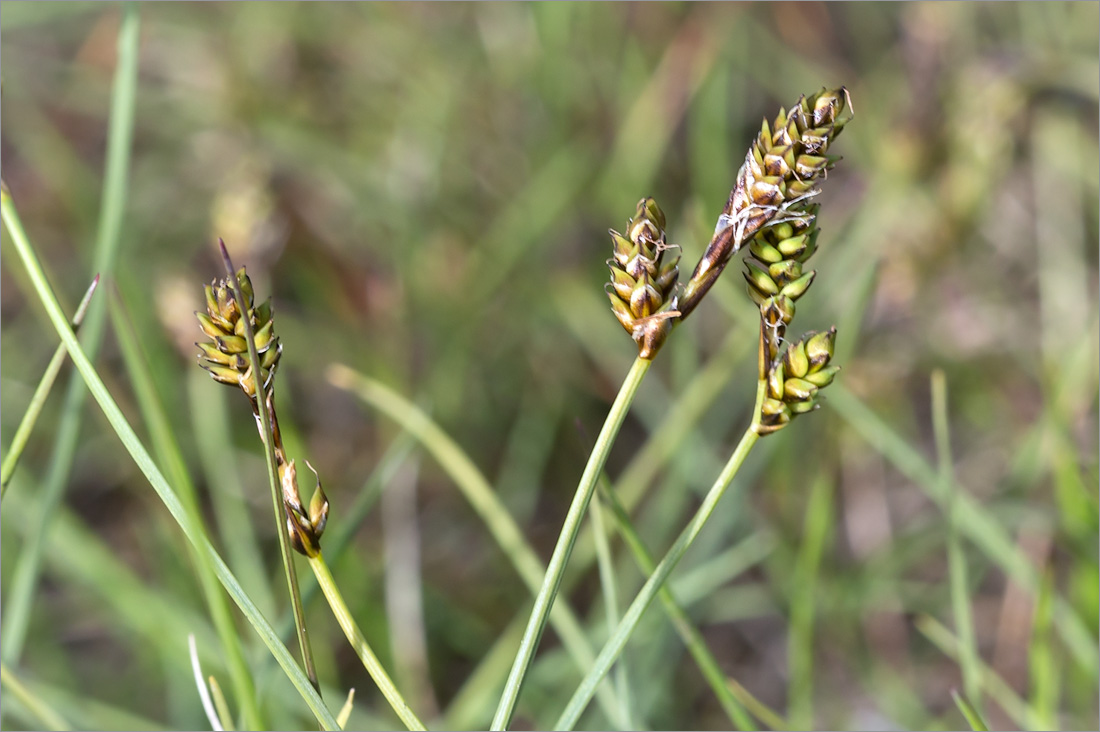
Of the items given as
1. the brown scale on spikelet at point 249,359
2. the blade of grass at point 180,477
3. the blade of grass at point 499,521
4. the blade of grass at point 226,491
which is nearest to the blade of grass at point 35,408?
the blade of grass at point 180,477

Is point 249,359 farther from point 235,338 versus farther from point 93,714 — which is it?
point 93,714

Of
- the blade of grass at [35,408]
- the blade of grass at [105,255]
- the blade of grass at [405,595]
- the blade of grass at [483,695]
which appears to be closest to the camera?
the blade of grass at [35,408]

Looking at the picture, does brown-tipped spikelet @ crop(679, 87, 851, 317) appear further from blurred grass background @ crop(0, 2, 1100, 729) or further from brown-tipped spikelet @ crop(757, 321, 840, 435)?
blurred grass background @ crop(0, 2, 1100, 729)

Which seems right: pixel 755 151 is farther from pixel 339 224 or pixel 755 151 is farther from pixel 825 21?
pixel 825 21

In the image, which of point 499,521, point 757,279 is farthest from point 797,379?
point 499,521

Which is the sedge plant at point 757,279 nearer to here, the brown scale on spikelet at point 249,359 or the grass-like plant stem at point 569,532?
the grass-like plant stem at point 569,532

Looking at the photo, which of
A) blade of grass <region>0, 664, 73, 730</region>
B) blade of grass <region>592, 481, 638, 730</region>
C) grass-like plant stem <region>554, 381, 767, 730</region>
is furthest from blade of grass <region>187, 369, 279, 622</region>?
grass-like plant stem <region>554, 381, 767, 730</region>
